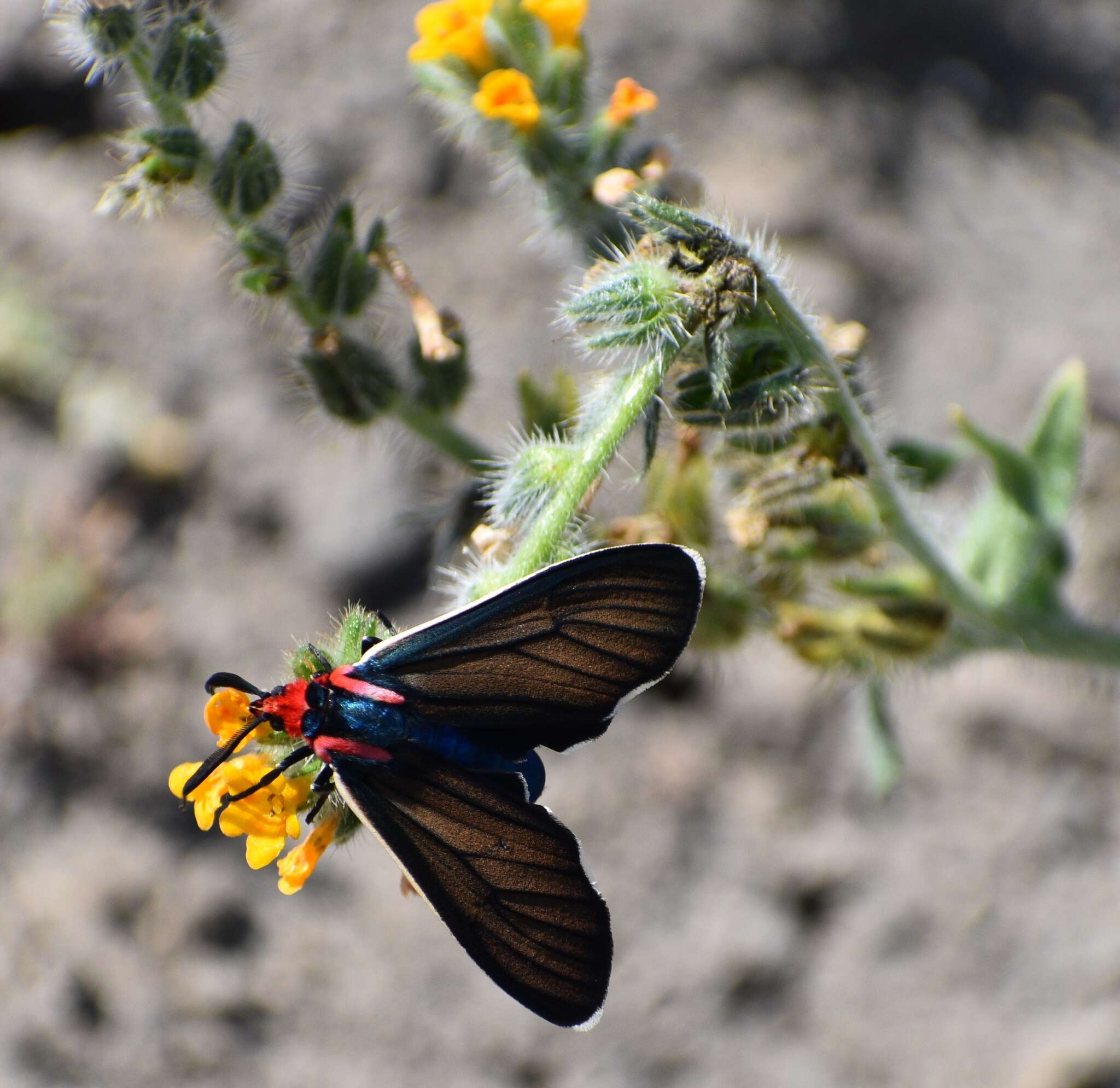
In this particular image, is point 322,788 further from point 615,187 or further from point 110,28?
point 110,28

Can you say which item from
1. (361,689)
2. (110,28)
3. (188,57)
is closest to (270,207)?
(188,57)

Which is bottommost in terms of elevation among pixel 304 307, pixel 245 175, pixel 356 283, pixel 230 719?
pixel 230 719

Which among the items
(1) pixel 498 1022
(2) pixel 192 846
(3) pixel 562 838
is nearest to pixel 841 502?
(3) pixel 562 838

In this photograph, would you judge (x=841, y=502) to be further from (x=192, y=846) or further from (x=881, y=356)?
(x=192, y=846)

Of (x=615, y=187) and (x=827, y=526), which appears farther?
(x=827, y=526)

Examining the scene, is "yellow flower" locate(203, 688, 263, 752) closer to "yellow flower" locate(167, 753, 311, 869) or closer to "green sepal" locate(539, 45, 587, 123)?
"yellow flower" locate(167, 753, 311, 869)

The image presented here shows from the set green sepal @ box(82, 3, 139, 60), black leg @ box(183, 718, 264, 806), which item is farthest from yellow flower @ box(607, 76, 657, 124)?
black leg @ box(183, 718, 264, 806)
